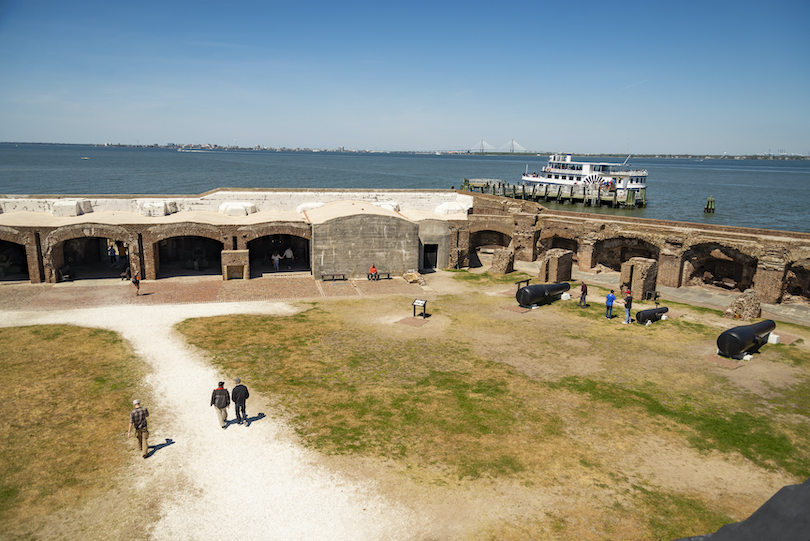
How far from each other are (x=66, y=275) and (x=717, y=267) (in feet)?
128

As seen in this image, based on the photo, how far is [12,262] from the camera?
28766mm

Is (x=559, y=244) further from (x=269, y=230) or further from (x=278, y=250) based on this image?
(x=269, y=230)

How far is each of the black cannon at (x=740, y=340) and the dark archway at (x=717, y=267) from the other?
10.6 meters

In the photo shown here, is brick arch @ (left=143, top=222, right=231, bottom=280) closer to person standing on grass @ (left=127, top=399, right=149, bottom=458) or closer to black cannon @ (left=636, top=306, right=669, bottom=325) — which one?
person standing on grass @ (left=127, top=399, right=149, bottom=458)

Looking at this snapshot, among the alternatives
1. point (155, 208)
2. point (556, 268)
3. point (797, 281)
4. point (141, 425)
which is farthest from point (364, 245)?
point (797, 281)

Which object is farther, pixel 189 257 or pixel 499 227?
pixel 499 227

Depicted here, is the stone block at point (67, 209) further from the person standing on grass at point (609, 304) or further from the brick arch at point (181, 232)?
the person standing on grass at point (609, 304)

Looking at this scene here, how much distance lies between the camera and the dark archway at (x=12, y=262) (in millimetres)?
28172

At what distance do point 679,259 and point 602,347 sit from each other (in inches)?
533

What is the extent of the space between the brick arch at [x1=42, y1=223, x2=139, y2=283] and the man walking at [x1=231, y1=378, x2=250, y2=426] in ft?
59.1

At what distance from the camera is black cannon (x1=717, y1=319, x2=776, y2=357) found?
62.6 ft

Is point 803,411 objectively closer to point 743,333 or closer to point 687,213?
point 743,333

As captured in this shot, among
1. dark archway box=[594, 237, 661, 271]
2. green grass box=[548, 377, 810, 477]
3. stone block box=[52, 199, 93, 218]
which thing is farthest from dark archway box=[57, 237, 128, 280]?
dark archway box=[594, 237, 661, 271]

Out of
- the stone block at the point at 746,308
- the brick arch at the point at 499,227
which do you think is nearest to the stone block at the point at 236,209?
the brick arch at the point at 499,227
